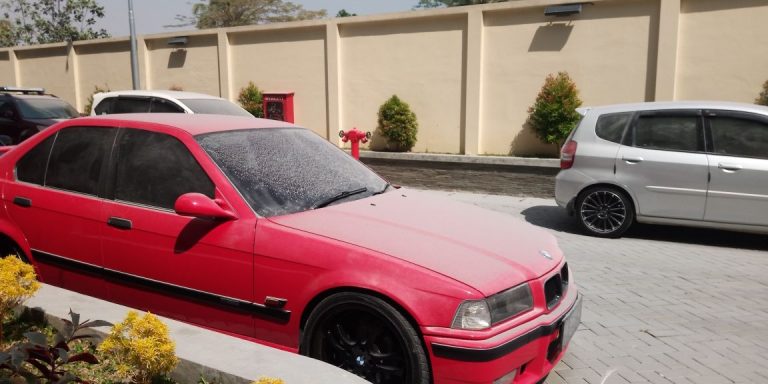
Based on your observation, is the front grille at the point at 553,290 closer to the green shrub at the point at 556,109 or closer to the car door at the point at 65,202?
the car door at the point at 65,202

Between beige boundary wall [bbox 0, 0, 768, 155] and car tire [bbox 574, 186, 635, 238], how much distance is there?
341 cm

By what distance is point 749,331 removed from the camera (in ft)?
15.6

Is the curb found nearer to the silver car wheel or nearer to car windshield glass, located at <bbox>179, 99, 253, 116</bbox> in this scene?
the silver car wheel

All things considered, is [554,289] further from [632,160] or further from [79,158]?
[632,160]

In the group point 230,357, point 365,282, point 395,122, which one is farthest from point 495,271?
point 395,122

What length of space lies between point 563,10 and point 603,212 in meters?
4.42

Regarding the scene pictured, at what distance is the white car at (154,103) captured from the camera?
10.0 m

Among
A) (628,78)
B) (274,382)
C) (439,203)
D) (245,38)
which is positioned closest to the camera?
(274,382)

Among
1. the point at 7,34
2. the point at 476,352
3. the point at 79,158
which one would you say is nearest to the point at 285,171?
the point at 79,158

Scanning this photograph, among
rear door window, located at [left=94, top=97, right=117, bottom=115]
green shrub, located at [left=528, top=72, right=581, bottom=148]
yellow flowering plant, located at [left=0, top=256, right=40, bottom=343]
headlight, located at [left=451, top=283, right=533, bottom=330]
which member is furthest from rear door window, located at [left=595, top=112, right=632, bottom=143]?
rear door window, located at [left=94, top=97, right=117, bottom=115]

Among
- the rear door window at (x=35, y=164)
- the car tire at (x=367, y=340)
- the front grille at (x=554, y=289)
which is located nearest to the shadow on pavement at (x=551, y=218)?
the front grille at (x=554, y=289)

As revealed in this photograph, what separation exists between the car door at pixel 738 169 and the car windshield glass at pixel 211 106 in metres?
6.95

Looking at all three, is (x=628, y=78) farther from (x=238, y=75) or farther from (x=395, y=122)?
(x=238, y=75)

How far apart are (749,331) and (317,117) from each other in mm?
10714
